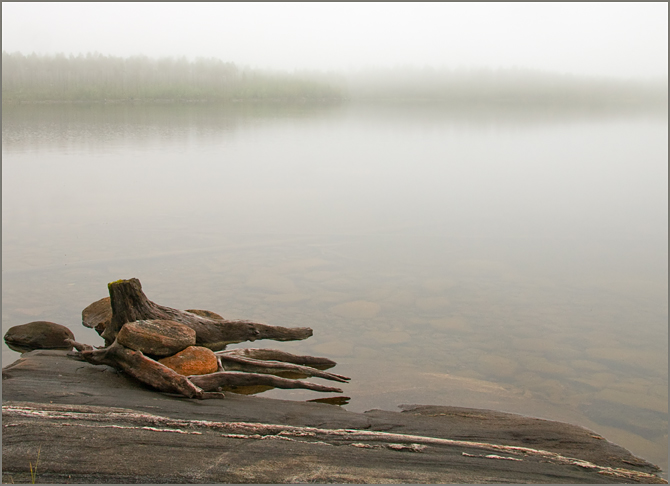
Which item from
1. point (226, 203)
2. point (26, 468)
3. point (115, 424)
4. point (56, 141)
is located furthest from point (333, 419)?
point (56, 141)

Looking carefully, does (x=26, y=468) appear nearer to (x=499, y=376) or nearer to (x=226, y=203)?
(x=499, y=376)

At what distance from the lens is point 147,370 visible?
194 inches

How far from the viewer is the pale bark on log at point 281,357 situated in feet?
19.3

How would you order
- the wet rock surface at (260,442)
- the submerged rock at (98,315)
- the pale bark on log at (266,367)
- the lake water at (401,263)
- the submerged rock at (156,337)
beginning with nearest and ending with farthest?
the wet rock surface at (260,442) < the submerged rock at (156,337) < the pale bark on log at (266,367) < the lake water at (401,263) < the submerged rock at (98,315)

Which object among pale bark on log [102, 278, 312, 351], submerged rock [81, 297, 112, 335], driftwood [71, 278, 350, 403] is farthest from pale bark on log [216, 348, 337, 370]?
submerged rock [81, 297, 112, 335]

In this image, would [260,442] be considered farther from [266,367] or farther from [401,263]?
[401,263]

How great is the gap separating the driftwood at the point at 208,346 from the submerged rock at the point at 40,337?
28cm

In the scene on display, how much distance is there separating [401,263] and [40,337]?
5.39 m

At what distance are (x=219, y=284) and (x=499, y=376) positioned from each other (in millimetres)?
4098

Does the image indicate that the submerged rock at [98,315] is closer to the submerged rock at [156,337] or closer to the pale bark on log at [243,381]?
the submerged rock at [156,337]

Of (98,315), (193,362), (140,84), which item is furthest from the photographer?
(140,84)

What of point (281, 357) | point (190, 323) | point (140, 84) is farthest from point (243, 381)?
point (140, 84)

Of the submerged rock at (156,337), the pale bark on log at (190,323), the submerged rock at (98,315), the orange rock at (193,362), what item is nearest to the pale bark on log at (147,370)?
the submerged rock at (156,337)

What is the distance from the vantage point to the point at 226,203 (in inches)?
579
